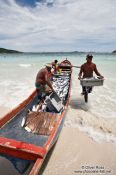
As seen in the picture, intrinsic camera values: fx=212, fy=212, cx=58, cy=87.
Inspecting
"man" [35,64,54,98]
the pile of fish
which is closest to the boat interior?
"man" [35,64,54,98]

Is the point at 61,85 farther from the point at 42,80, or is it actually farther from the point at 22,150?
→ the point at 22,150

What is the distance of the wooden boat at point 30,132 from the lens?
387cm

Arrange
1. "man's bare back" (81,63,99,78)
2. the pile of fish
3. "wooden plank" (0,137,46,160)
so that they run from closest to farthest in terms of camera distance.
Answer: "wooden plank" (0,137,46,160)
"man's bare back" (81,63,99,78)
the pile of fish

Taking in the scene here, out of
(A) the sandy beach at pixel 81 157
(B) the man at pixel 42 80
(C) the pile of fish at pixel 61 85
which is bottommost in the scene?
(A) the sandy beach at pixel 81 157

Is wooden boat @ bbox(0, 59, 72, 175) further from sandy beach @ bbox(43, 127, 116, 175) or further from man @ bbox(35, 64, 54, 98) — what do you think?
sandy beach @ bbox(43, 127, 116, 175)

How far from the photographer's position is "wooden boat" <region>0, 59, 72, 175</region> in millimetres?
A: 3871


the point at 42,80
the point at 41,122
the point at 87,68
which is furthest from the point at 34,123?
the point at 87,68

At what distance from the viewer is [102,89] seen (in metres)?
12.7

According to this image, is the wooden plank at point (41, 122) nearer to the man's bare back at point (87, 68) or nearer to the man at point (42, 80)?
the man at point (42, 80)

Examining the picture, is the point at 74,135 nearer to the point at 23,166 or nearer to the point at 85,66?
the point at 23,166

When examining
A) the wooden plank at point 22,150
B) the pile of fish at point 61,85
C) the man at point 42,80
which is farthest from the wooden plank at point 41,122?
the pile of fish at point 61,85

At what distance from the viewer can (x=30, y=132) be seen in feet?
16.5

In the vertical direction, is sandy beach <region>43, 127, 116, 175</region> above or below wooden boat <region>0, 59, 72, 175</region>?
below

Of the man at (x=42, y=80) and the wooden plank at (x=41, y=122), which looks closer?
the wooden plank at (x=41, y=122)
